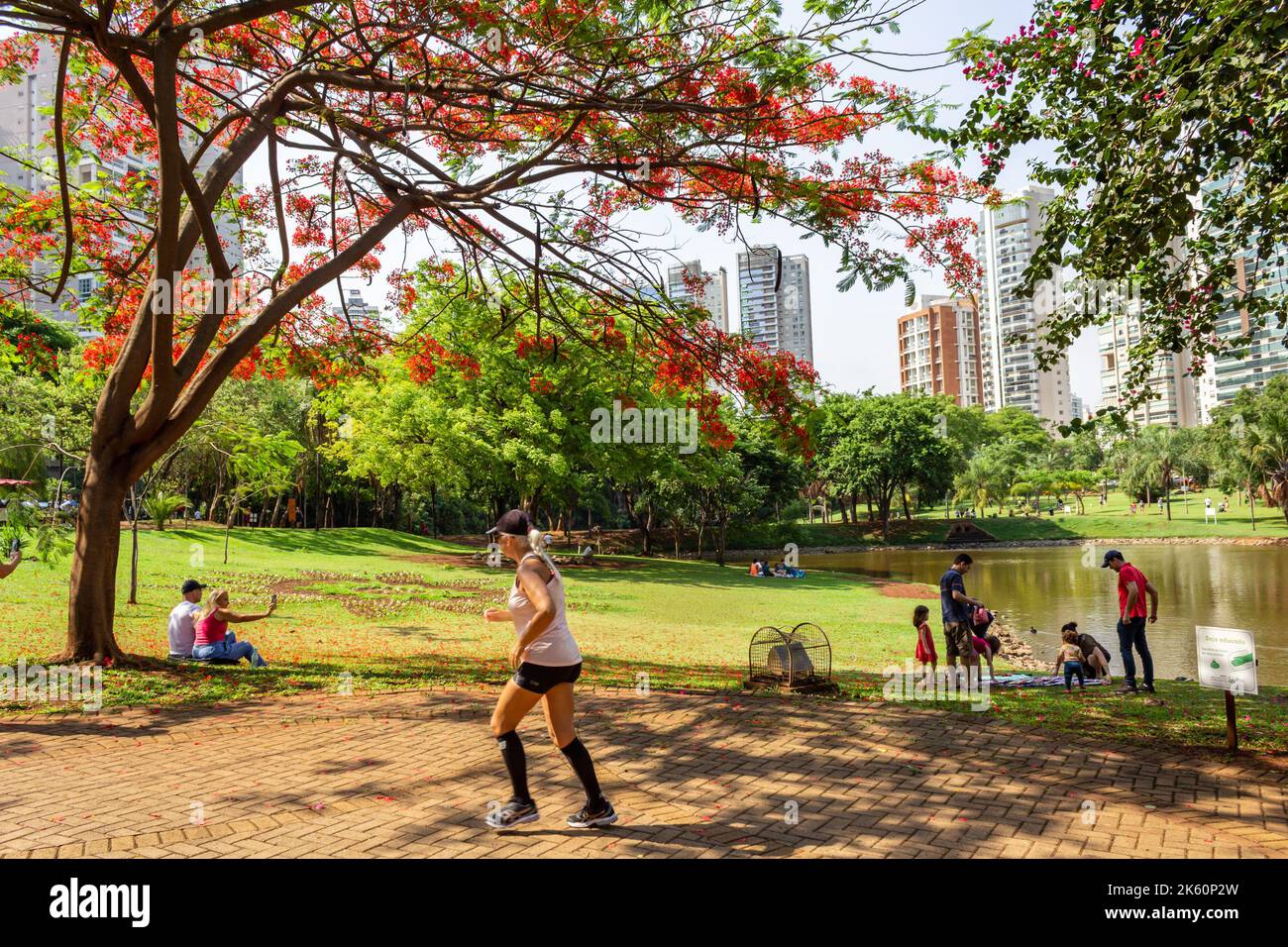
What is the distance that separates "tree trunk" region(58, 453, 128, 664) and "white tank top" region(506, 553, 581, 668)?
22.8 feet

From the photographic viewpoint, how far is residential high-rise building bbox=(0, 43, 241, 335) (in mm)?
10656

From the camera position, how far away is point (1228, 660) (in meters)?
6.48

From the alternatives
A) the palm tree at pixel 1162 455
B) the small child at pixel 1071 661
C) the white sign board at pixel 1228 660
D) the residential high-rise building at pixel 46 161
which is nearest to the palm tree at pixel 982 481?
the palm tree at pixel 1162 455

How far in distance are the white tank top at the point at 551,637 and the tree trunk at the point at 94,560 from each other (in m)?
6.94

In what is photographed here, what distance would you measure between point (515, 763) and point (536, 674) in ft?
2.06

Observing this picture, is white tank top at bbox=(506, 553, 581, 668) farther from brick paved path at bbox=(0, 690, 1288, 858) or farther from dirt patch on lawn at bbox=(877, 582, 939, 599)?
dirt patch on lawn at bbox=(877, 582, 939, 599)

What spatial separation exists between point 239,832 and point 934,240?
8.93 m

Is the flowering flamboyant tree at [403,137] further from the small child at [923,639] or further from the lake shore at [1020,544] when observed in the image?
the lake shore at [1020,544]

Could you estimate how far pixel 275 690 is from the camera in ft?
29.4

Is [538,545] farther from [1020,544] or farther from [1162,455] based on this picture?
[1162,455]

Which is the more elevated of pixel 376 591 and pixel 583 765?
pixel 583 765

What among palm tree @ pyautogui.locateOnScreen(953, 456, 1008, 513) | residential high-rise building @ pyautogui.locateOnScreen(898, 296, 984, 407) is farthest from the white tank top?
residential high-rise building @ pyautogui.locateOnScreen(898, 296, 984, 407)

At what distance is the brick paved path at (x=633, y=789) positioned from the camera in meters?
4.60

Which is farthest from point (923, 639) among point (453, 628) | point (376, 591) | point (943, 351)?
point (943, 351)
